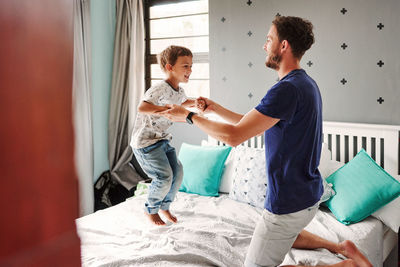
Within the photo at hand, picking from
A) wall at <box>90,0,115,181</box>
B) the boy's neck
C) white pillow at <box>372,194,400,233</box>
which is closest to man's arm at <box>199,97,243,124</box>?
the boy's neck

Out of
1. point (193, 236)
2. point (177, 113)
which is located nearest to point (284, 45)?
point (177, 113)

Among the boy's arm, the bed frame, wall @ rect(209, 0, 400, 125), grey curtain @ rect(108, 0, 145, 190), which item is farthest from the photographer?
grey curtain @ rect(108, 0, 145, 190)

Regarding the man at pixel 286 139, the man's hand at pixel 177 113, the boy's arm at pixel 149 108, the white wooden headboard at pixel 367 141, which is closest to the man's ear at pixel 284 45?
the man at pixel 286 139

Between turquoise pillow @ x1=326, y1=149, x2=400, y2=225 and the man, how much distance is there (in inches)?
35.5

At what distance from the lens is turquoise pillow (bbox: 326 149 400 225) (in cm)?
237

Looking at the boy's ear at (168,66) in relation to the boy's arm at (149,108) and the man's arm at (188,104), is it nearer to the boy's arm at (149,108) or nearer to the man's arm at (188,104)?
the man's arm at (188,104)

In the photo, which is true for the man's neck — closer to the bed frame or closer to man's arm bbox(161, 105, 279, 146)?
man's arm bbox(161, 105, 279, 146)

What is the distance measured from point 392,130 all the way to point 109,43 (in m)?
2.94

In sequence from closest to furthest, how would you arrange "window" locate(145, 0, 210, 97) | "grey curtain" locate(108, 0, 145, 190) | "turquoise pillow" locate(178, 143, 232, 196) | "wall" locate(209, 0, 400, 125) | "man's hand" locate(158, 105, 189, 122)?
"man's hand" locate(158, 105, 189, 122), "wall" locate(209, 0, 400, 125), "turquoise pillow" locate(178, 143, 232, 196), "window" locate(145, 0, 210, 97), "grey curtain" locate(108, 0, 145, 190)

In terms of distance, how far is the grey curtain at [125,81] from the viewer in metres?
4.01

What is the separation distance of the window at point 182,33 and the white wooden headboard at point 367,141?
1438 millimetres

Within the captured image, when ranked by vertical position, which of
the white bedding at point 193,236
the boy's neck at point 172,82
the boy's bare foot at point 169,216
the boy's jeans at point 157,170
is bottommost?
the white bedding at point 193,236

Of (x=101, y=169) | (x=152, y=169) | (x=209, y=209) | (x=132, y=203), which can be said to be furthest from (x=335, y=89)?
(x=101, y=169)

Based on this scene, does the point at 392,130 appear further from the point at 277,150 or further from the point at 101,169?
the point at 101,169
